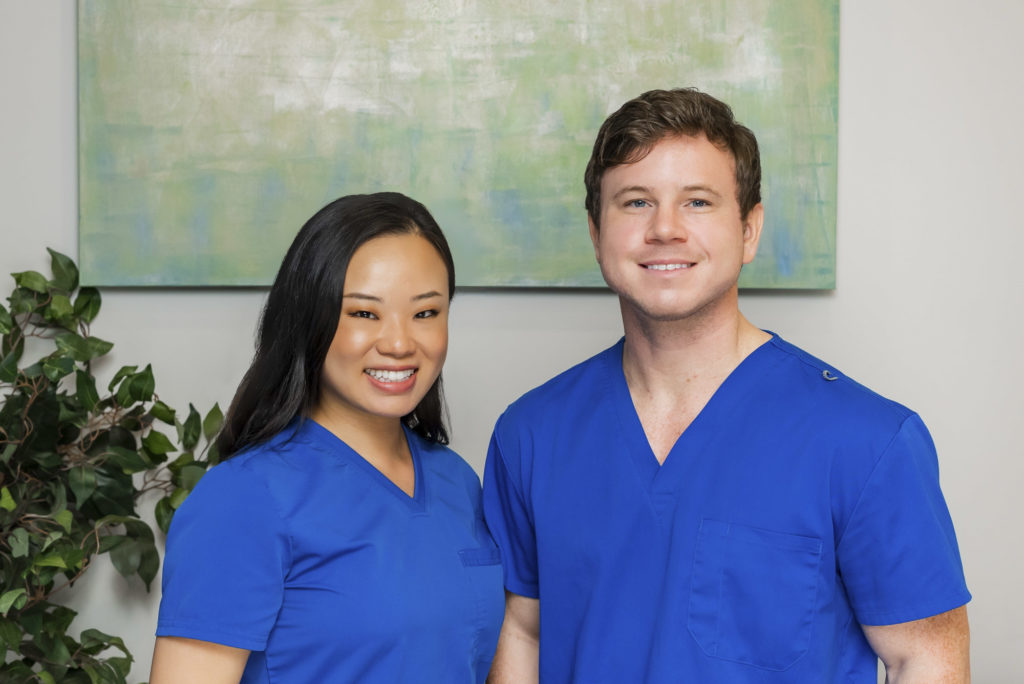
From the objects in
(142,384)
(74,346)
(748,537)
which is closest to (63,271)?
(74,346)

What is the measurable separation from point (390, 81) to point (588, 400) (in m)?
0.91

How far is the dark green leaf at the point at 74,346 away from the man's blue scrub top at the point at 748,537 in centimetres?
102

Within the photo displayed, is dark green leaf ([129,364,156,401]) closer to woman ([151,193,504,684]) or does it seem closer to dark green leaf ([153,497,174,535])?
dark green leaf ([153,497,174,535])

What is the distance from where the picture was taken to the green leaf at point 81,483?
5.82 feet

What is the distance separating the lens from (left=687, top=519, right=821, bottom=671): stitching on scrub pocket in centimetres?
111

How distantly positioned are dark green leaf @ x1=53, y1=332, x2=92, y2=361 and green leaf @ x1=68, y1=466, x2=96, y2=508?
0.22m

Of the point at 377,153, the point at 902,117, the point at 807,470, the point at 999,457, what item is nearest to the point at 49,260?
the point at 377,153

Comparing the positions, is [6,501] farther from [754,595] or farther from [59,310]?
[754,595]

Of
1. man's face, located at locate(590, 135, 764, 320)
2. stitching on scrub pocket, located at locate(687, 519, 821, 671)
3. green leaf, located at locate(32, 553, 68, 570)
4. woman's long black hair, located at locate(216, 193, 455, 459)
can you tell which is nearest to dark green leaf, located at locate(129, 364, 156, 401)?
green leaf, located at locate(32, 553, 68, 570)

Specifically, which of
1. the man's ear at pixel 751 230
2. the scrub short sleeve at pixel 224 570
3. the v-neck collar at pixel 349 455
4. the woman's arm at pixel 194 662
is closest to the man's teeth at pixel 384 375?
the v-neck collar at pixel 349 455

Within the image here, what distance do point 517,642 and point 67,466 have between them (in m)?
1.01

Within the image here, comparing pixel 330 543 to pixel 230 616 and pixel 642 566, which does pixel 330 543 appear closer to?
pixel 230 616

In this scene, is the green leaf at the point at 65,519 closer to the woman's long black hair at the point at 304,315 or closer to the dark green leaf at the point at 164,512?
the dark green leaf at the point at 164,512

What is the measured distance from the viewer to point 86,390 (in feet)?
5.91
